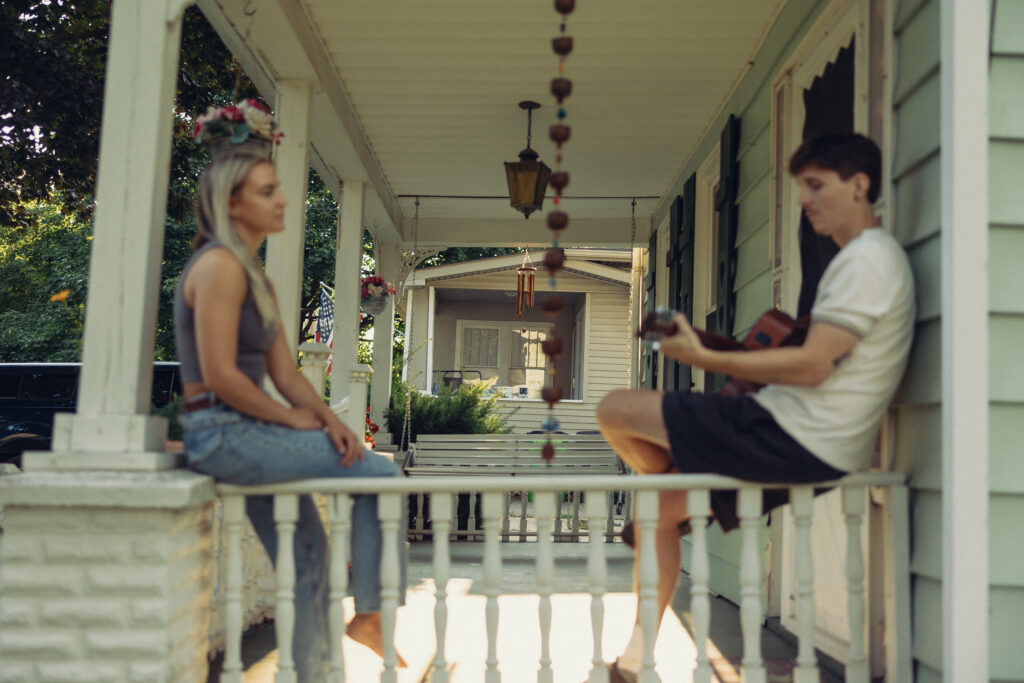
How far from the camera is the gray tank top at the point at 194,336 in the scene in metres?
2.08

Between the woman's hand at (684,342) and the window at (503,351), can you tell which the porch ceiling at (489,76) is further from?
the window at (503,351)

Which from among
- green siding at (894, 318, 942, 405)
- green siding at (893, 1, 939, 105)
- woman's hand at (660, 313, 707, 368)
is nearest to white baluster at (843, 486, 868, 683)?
green siding at (894, 318, 942, 405)

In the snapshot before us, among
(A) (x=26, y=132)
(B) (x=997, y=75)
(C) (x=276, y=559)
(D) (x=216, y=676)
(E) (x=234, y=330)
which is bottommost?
(D) (x=216, y=676)

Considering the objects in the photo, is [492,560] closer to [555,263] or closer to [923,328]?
[555,263]

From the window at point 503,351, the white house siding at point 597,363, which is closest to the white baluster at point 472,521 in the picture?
the white house siding at point 597,363

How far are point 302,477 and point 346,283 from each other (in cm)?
405

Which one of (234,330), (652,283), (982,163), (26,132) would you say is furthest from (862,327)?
(26,132)

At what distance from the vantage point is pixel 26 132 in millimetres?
5953

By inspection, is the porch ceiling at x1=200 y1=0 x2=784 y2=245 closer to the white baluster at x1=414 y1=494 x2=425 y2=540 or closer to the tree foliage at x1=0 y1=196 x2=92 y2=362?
the white baluster at x1=414 y1=494 x2=425 y2=540

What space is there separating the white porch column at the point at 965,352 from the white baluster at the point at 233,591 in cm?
174

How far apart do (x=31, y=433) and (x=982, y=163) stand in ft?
31.3

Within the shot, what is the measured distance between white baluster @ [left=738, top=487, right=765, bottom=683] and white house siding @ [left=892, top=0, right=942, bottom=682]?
40 centimetres

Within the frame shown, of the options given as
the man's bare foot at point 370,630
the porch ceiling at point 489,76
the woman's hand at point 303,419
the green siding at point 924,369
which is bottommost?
the man's bare foot at point 370,630

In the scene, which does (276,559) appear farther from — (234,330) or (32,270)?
(32,270)
